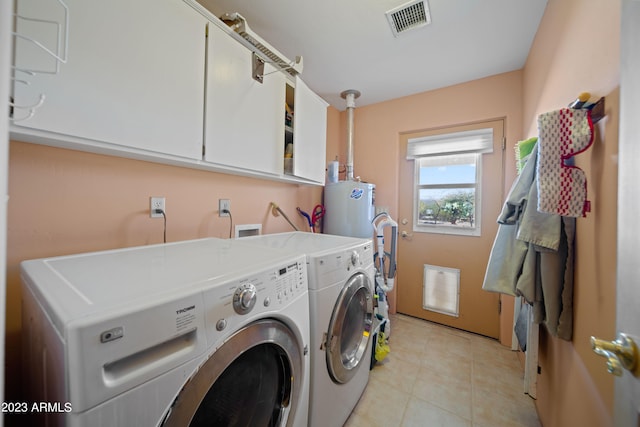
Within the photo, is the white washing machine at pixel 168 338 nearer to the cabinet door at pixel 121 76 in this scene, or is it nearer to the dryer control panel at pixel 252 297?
the dryer control panel at pixel 252 297

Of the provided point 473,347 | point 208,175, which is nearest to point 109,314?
point 208,175

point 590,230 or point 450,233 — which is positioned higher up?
point 590,230

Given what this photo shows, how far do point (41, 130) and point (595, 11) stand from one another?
2012 millimetres

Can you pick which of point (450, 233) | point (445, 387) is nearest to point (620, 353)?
point (445, 387)

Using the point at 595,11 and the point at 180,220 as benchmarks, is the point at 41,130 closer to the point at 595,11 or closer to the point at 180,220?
the point at 180,220

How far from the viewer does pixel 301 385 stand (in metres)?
0.90

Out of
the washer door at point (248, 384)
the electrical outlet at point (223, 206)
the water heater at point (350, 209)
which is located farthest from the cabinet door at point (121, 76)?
the water heater at point (350, 209)

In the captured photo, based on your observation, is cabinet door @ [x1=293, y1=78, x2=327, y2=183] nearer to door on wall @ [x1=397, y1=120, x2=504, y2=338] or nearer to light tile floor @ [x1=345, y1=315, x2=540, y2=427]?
door on wall @ [x1=397, y1=120, x2=504, y2=338]

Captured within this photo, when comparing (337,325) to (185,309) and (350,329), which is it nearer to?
(350,329)

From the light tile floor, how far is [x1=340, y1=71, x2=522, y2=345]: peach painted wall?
0.43 meters

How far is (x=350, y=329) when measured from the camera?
1353 millimetres

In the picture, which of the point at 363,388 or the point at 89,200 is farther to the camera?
the point at 363,388

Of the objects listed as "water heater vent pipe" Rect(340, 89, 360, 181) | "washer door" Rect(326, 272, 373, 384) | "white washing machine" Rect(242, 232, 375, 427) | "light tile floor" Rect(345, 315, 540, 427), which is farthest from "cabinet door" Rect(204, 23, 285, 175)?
"light tile floor" Rect(345, 315, 540, 427)

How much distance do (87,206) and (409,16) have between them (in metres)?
2.09
